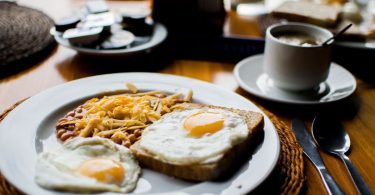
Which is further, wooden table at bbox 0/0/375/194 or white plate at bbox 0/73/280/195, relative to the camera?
wooden table at bbox 0/0/375/194

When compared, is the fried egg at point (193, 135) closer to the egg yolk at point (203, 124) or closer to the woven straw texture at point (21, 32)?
the egg yolk at point (203, 124)

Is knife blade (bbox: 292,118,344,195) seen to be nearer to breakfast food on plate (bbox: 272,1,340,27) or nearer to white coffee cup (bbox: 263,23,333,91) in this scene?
white coffee cup (bbox: 263,23,333,91)

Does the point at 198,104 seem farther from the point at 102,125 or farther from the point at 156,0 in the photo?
the point at 156,0

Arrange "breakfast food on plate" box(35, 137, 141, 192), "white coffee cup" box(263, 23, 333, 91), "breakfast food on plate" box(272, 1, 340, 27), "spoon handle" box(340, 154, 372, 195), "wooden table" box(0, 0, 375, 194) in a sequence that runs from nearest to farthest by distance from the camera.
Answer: "breakfast food on plate" box(35, 137, 141, 192) < "spoon handle" box(340, 154, 372, 195) < "wooden table" box(0, 0, 375, 194) < "white coffee cup" box(263, 23, 333, 91) < "breakfast food on plate" box(272, 1, 340, 27)

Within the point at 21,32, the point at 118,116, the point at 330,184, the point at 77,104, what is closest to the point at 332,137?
the point at 330,184

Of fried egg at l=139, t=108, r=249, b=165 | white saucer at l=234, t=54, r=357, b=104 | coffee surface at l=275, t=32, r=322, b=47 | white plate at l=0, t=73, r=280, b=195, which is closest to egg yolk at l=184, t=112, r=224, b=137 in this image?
fried egg at l=139, t=108, r=249, b=165

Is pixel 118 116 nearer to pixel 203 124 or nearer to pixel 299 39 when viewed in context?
pixel 203 124

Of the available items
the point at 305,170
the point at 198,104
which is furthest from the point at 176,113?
the point at 305,170
